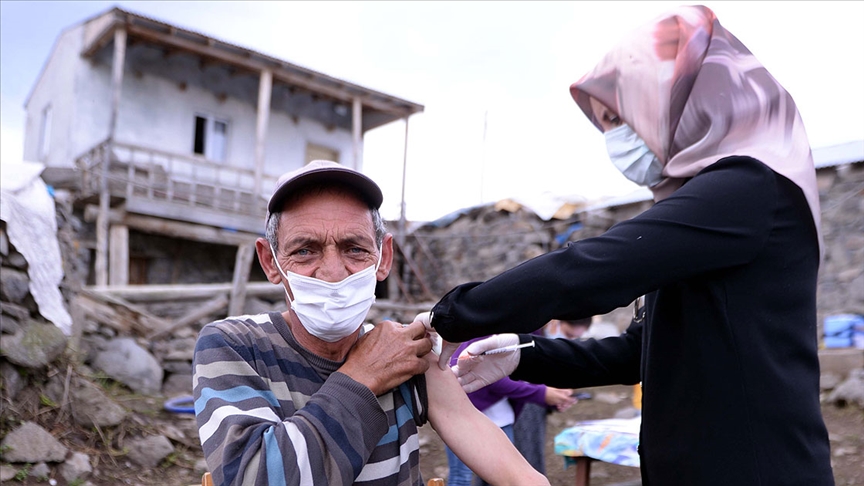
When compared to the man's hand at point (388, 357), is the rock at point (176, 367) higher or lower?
lower

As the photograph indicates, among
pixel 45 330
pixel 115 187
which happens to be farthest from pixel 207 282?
pixel 45 330

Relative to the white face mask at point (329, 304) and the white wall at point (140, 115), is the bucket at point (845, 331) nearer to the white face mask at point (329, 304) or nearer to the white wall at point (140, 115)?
the white face mask at point (329, 304)

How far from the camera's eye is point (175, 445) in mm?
4848

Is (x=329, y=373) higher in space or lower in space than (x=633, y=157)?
lower

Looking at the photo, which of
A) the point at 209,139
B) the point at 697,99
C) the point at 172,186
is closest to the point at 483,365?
the point at 697,99

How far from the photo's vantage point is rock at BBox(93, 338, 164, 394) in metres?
5.92

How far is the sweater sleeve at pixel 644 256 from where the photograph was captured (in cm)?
125

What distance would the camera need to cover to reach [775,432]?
133 centimetres

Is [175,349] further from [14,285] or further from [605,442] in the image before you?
[605,442]

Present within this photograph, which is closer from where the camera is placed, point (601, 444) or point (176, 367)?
point (601, 444)

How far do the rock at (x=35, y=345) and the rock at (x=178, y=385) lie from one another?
1.96 meters

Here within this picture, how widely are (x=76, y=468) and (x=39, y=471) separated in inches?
8.6

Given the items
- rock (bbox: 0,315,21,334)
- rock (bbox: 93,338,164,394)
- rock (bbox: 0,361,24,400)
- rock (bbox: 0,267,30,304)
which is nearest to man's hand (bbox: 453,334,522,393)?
rock (bbox: 0,361,24,400)

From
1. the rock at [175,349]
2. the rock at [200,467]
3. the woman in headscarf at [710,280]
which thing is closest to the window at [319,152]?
the rock at [175,349]
